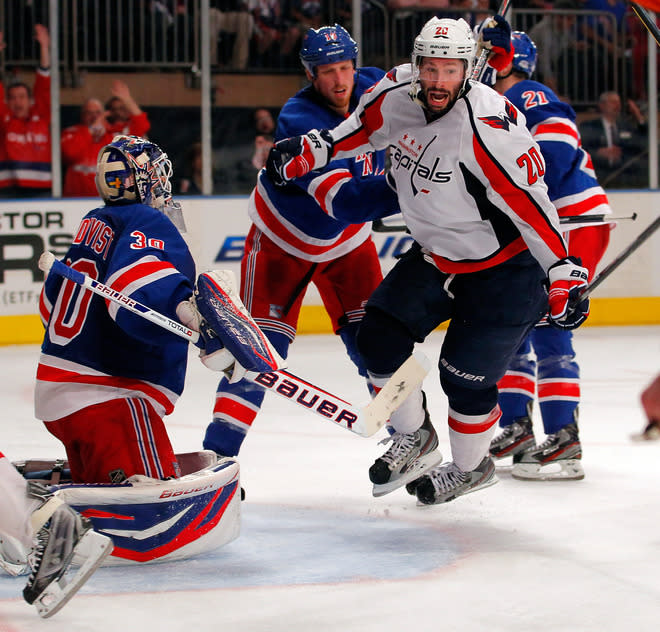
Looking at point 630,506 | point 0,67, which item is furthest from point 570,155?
point 0,67

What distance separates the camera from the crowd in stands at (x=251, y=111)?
6.29m

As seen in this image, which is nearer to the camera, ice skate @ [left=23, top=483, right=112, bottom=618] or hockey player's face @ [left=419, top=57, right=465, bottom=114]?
ice skate @ [left=23, top=483, right=112, bottom=618]

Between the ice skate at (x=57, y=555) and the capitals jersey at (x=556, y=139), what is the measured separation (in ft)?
5.88

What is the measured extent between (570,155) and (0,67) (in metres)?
4.15

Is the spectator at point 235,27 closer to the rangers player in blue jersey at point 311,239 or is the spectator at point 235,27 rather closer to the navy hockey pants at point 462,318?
the rangers player in blue jersey at point 311,239

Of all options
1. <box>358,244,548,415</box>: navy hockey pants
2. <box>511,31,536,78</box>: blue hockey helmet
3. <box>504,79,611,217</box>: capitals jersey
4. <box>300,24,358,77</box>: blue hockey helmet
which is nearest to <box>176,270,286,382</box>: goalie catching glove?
<box>358,244,548,415</box>: navy hockey pants

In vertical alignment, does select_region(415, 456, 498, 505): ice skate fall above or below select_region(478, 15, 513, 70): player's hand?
below

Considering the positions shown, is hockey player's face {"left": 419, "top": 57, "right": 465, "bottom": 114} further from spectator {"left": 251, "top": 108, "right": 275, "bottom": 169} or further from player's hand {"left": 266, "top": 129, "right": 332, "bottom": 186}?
spectator {"left": 251, "top": 108, "right": 275, "bottom": 169}

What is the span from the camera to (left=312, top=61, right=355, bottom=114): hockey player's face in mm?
3020

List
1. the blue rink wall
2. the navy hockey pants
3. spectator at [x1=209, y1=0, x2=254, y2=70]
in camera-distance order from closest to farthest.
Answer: the navy hockey pants → the blue rink wall → spectator at [x1=209, y1=0, x2=254, y2=70]

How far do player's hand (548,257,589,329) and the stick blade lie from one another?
0.29 meters

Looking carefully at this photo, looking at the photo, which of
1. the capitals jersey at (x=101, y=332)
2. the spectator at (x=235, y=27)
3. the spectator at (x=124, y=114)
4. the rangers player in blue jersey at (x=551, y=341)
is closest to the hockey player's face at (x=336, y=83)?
the rangers player in blue jersey at (x=551, y=341)

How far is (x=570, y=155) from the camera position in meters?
3.22

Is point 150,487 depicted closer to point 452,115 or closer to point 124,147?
point 124,147
